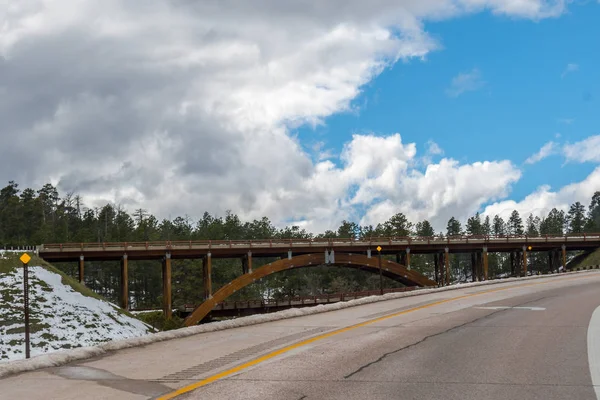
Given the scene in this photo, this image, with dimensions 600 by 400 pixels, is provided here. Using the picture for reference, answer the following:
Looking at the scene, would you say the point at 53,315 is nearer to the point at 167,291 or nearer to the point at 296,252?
the point at 167,291

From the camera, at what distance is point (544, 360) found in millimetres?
10695

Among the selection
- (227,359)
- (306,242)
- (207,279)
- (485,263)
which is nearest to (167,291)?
(207,279)

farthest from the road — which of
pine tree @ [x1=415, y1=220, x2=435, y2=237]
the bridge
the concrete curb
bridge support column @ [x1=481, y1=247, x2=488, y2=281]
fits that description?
pine tree @ [x1=415, y1=220, x2=435, y2=237]

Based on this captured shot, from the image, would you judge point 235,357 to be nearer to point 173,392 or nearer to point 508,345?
point 173,392

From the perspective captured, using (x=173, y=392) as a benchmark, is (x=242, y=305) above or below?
below

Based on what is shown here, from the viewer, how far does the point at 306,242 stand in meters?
75.2

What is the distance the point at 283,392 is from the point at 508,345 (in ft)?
21.6

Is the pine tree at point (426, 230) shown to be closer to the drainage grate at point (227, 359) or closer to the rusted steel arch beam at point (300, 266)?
the rusted steel arch beam at point (300, 266)

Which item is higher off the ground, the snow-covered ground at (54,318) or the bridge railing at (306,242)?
the bridge railing at (306,242)

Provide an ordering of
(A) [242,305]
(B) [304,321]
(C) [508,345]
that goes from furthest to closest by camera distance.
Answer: (A) [242,305], (B) [304,321], (C) [508,345]

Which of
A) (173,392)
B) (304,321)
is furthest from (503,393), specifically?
(304,321)

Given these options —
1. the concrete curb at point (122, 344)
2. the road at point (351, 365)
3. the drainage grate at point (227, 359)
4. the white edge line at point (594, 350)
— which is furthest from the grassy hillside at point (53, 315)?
the white edge line at point (594, 350)

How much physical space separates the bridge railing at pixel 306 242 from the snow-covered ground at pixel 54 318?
1230 cm

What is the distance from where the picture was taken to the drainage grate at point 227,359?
9.47m
